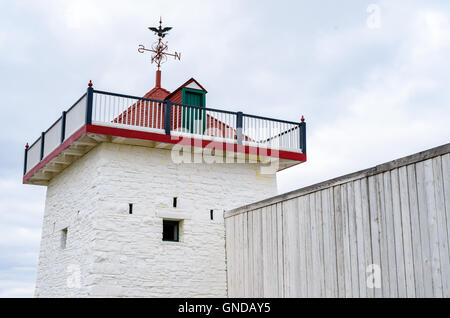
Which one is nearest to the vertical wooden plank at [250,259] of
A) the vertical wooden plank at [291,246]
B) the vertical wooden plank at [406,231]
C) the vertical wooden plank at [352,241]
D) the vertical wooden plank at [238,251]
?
the vertical wooden plank at [238,251]

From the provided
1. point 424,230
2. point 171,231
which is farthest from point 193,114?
point 424,230

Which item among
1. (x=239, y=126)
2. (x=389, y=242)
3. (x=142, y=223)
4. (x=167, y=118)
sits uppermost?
(x=239, y=126)

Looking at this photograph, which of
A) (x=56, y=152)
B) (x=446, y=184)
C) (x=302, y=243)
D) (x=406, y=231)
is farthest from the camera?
(x=56, y=152)

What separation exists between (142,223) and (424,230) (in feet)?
25.2

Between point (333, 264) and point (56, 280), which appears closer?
point (333, 264)

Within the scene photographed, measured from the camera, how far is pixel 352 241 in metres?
10.8

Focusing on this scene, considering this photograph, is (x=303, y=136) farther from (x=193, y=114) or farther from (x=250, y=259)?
(x=250, y=259)

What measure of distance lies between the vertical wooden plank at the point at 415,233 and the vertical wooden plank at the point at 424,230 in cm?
6

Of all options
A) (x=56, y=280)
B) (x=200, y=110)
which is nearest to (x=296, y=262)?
(x=200, y=110)

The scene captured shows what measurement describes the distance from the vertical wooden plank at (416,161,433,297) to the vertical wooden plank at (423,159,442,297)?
6 cm

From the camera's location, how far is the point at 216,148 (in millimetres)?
16000

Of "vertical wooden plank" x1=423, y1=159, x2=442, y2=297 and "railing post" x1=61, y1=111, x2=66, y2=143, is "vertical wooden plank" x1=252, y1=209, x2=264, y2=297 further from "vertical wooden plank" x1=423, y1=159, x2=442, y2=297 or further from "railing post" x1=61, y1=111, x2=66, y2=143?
"railing post" x1=61, y1=111, x2=66, y2=143
